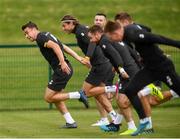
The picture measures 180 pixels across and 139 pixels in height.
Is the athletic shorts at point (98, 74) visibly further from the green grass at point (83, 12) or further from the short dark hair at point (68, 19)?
the green grass at point (83, 12)

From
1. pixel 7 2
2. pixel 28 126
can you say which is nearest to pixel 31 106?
pixel 28 126

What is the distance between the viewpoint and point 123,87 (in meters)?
14.4

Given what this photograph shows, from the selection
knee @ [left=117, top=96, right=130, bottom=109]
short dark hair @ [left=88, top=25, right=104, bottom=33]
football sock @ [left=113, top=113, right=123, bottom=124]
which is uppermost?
short dark hair @ [left=88, top=25, right=104, bottom=33]

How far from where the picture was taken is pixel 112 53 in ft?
46.5

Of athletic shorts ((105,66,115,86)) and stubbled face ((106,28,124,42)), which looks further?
athletic shorts ((105,66,115,86))

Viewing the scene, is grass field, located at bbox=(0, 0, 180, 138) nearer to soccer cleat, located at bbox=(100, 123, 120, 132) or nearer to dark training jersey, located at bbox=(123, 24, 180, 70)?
soccer cleat, located at bbox=(100, 123, 120, 132)

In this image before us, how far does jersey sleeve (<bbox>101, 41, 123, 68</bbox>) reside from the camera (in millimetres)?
14102

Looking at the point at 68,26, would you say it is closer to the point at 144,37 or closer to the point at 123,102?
the point at 123,102

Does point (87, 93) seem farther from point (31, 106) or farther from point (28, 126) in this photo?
point (31, 106)

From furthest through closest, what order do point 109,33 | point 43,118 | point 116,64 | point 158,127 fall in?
point 43,118 → point 158,127 → point 116,64 → point 109,33

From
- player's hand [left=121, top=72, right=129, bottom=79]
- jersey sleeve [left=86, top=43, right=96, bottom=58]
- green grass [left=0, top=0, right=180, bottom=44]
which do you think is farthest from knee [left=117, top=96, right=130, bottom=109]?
green grass [left=0, top=0, right=180, bottom=44]

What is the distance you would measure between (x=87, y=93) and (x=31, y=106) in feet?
14.6

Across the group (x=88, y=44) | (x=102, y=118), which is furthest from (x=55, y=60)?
(x=102, y=118)

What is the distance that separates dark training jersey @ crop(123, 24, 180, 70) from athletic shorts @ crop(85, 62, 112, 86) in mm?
2504
